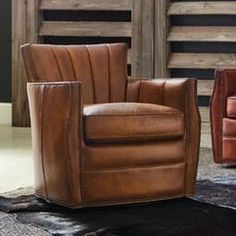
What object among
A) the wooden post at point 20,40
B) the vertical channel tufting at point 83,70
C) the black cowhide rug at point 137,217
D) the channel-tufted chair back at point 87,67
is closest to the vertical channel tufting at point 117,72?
the channel-tufted chair back at point 87,67

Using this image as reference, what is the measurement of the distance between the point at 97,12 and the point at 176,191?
3214mm

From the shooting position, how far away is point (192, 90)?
2.91 metres

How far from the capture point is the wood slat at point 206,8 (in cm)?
526

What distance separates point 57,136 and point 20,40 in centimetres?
327

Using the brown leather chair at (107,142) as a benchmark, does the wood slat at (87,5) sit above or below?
above

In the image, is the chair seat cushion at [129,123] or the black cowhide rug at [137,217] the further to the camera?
the chair seat cushion at [129,123]

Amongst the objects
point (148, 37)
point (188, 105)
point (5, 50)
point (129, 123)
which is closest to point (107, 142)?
point (129, 123)

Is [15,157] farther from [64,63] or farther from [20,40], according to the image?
[20,40]

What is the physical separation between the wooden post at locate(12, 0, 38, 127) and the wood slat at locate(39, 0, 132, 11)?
0.42 feet

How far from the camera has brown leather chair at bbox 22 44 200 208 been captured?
2580 mm

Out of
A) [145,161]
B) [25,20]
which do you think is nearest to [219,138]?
[145,161]

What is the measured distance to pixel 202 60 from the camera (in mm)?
5348

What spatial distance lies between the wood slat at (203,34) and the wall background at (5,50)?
1.57 m

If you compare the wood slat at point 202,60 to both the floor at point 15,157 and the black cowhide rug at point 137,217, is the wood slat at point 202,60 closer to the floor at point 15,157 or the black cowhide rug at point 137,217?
the floor at point 15,157
